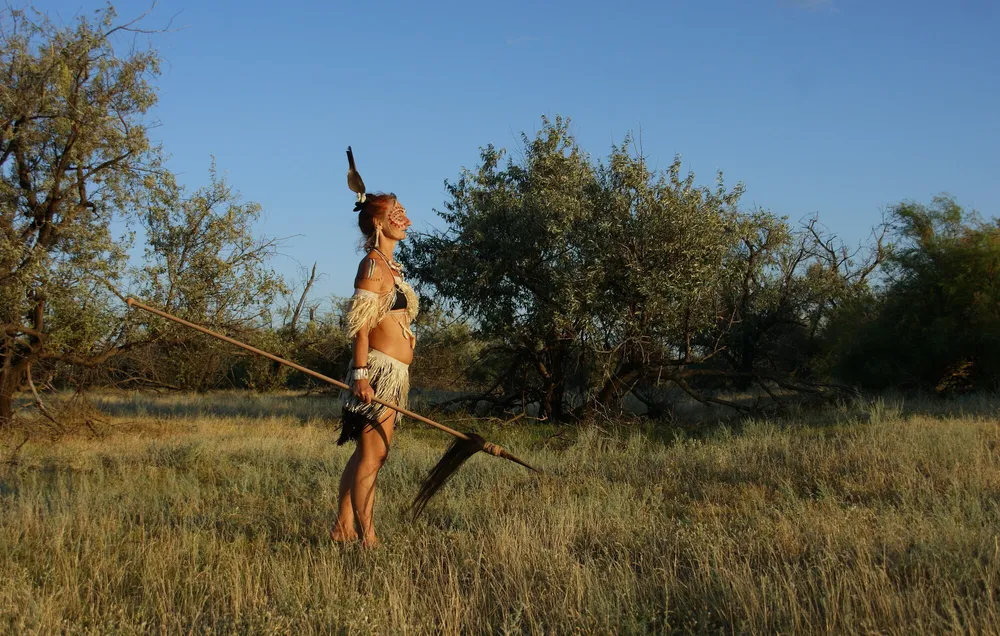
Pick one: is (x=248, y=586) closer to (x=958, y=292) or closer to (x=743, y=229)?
(x=743, y=229)

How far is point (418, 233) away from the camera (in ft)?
41.1

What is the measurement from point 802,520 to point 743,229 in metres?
7.11

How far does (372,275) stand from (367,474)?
122 centimetres

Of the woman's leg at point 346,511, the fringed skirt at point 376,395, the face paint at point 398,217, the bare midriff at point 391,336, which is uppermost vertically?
the face paint at point 398,217

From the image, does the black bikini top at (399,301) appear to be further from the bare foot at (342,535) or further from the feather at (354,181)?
the bare foot at (342,535)

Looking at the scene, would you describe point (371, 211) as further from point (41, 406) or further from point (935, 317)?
point (935, 317)

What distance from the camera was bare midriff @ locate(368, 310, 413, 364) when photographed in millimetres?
4738

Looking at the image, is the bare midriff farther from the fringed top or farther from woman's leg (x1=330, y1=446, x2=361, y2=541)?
woman's leg (x1=330, y1=446, x2=361, y2=541)

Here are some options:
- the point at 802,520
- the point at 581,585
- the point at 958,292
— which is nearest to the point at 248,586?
the point at 581,585

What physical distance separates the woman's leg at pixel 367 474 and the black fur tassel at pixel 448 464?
1.74ft

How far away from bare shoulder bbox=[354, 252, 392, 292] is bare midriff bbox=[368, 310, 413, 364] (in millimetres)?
201

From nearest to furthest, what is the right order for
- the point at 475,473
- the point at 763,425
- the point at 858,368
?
the point at 475,473, the point at 763,425, the point at 858,368

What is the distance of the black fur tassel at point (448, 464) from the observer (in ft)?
16.4

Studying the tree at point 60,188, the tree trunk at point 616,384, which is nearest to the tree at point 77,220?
the tree at point 60,188
